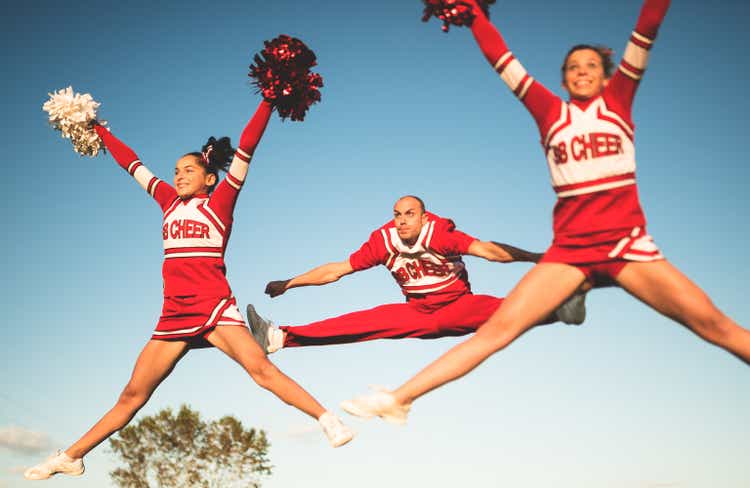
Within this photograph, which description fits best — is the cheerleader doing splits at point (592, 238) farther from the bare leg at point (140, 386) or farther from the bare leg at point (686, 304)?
the bare leg at point (140, 386)

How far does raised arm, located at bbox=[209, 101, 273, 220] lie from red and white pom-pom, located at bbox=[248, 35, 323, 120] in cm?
13

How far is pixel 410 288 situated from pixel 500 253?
43.0 inches

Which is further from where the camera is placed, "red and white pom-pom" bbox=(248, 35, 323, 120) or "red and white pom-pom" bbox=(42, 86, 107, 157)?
"red and white pom-pom" bbox=(42, 86, 107, 157)

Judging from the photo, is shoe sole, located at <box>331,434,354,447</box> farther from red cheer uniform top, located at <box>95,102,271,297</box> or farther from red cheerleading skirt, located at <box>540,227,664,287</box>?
red cheerleading skirt, located at <box>540,227,664,287</box>

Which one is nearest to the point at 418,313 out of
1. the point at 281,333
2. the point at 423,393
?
the point at 281,333

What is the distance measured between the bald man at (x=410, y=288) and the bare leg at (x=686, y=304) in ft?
7.72

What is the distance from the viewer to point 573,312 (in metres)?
5.77

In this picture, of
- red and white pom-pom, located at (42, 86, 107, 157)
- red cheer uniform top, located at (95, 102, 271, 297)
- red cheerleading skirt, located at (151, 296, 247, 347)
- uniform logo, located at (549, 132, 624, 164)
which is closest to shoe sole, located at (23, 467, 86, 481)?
red cheerleading skirt, located at (151, 296, 247, 347)

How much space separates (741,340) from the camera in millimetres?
4387

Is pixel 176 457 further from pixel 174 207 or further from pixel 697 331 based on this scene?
pixel 697 331

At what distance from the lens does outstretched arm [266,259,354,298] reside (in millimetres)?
7602

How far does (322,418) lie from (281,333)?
182 centimetres

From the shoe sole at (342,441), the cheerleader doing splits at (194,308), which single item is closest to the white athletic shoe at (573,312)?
the shoe sole at (342,441)

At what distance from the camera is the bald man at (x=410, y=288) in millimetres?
7023
